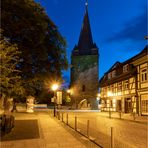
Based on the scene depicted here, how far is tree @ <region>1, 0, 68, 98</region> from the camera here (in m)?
11.6

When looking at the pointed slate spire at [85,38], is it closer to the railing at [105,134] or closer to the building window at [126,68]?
the building window at [126,68]

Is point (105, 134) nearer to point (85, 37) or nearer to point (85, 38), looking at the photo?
point (85, 38)

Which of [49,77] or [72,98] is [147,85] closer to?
[49,77]

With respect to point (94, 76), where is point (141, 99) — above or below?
below

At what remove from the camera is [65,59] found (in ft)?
52.5

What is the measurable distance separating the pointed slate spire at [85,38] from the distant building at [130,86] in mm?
27584

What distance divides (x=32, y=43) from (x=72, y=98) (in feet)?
170

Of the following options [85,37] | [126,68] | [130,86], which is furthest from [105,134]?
[85,37]

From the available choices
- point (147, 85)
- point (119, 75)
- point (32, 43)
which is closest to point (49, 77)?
point (32, 43)

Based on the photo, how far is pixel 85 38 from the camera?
70.6 metres

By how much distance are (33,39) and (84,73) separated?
175ft

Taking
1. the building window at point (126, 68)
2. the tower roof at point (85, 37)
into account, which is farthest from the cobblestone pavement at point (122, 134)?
the tower roof at point (85, 37)

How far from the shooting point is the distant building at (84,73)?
63.7 meters

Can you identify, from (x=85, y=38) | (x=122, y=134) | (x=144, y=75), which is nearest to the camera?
(x=122, y=134)
